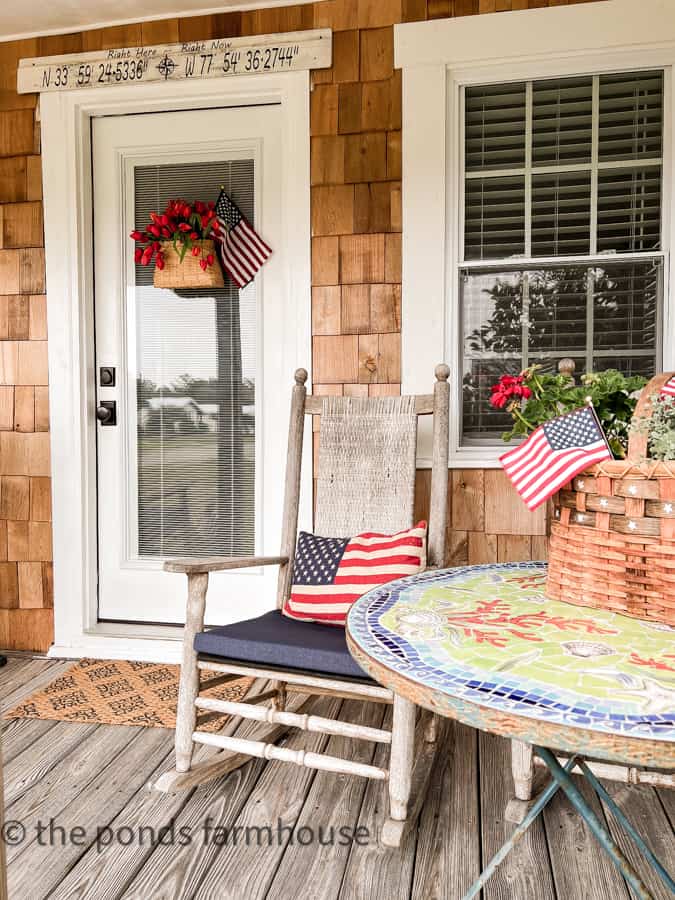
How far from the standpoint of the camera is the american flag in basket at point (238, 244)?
2.88 m

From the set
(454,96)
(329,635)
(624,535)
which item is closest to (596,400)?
(624,535)

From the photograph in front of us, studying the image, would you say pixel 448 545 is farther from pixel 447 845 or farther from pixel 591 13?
pixel 591 13

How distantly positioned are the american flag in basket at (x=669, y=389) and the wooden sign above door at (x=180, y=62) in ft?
6.96

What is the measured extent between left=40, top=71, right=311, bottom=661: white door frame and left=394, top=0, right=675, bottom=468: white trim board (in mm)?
444

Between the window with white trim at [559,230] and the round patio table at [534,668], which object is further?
the window with white trim at [559,230]

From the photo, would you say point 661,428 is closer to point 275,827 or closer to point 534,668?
point 534,668

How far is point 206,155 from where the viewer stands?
2928mm

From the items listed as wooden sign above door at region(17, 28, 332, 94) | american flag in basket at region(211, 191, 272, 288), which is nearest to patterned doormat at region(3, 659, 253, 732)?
american flag in basket at region(211, 191, 272, 288)

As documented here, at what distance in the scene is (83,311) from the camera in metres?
2.93

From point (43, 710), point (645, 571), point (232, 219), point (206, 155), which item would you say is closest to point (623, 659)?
point (645, 571)

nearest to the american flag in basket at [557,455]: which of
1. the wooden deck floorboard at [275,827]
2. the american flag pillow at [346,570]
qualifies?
the american flag pillow at [346,570]

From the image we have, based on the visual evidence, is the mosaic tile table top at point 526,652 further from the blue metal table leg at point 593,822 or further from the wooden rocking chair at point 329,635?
the wooden rocking chair at point 329,635

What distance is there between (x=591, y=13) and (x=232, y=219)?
5.00 ft

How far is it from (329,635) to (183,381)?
1.48 metres
